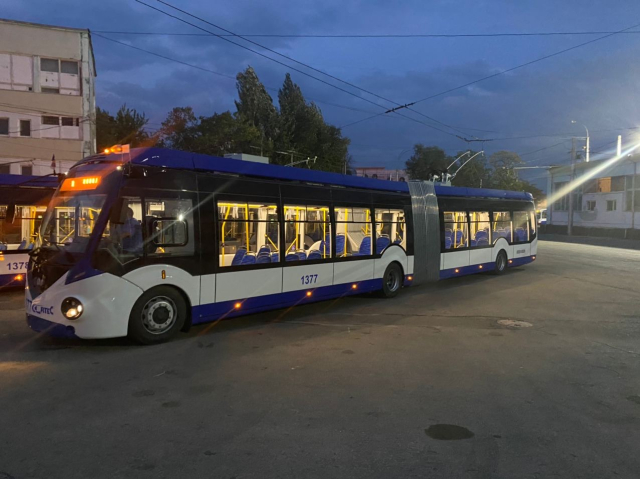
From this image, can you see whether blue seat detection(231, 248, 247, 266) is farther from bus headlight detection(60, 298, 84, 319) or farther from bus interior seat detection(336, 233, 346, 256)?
bus interior seat detection(336, 233, 346, 256)

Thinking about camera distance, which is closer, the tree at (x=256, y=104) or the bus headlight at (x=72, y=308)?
the bus headlight at (x=72, y=308)

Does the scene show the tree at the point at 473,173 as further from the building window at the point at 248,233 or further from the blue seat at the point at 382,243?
the building window at the point at 248,233

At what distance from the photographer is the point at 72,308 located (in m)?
6.76

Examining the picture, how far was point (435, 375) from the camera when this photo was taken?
6086 mm

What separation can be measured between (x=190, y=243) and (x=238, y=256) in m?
1.00

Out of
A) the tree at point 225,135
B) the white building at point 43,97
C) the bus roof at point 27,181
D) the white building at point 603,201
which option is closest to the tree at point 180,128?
the tree at point 225,135

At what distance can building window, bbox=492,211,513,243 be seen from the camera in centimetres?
1703

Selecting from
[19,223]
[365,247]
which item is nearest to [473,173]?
[365,247]

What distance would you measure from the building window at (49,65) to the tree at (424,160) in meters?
52.7

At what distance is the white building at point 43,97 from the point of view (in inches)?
1121

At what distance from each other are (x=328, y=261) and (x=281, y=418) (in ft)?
19.3

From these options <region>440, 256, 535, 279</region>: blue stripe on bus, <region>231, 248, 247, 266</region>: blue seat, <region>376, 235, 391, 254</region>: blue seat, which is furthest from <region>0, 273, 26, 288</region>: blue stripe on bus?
<region>440, 256, 535, 279</region>: blue stripe on bus

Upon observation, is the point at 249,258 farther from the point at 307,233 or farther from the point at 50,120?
the point at 50,120

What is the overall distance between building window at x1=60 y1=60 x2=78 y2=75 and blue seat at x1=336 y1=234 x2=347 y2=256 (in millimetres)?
26594
